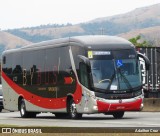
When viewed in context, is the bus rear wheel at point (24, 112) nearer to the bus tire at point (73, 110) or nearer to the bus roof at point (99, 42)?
the bus tire at point (73, 110)

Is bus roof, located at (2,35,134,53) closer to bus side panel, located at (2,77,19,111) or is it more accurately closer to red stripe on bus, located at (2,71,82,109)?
red stripe on bus, located at (2,71,82,109)

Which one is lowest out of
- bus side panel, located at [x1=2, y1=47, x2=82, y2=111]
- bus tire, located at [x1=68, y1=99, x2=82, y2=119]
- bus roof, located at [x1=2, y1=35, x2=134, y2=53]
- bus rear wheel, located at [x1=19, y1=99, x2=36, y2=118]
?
bus rear wheel, located at [x1=19, y1=99, x2=36, y2=118]

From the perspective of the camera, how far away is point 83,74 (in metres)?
28.4

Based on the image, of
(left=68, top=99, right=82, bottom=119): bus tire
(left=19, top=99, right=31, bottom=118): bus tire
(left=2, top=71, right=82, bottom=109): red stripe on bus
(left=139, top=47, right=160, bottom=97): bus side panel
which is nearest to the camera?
(left=2, top=71, right=82, bottom=109): red stripe on bus

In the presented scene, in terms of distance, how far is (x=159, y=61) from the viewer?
4700cm

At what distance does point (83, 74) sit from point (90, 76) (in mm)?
412

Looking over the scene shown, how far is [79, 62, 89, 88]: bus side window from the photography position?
28.3 m

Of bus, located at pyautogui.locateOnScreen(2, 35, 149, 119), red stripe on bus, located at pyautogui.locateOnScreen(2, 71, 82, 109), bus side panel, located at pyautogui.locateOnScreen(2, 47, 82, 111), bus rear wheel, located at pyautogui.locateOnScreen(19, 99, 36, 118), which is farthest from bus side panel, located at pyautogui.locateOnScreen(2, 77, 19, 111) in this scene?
bus, located at pyautogui.locateOnScreen(2, 35, 149, 119)

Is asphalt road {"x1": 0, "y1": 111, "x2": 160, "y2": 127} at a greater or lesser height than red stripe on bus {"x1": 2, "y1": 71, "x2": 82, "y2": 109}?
lesser

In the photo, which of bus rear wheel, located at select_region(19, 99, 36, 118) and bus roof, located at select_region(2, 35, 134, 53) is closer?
bus roof, located at select_region(2, 35, 134, 53)

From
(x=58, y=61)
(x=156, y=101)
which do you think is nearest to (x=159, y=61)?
(x=156, y=101)

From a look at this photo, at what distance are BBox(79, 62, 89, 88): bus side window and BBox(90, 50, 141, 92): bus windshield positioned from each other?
12.4 inches

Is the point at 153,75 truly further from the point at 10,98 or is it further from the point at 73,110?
the point at 73,110

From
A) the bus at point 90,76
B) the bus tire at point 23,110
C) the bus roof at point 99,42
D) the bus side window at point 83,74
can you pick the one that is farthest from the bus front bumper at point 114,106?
the bus tire at point 23,110
